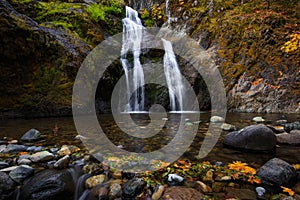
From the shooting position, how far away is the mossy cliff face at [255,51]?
874cm

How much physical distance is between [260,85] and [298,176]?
8.32 metres

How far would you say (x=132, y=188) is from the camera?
6.13 feet

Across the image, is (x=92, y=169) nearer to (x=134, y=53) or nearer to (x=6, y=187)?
(x=6, y=187)

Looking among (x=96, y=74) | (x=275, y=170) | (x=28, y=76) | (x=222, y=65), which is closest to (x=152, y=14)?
(x=222, y=65)

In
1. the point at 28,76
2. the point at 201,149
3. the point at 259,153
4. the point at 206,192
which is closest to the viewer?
the point at 206,192

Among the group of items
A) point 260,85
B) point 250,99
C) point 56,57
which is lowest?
point 250,99

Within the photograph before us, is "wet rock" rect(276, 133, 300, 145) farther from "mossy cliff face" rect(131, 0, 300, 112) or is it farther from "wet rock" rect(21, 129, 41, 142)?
"mossy cliff face" rect(131, 0, 300, 112)

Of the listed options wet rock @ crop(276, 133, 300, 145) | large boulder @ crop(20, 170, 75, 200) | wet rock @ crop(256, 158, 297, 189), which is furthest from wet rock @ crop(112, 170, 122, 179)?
wet rock @ crop(276, 133, 300, 145)

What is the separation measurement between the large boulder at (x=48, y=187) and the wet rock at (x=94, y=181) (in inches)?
6.6

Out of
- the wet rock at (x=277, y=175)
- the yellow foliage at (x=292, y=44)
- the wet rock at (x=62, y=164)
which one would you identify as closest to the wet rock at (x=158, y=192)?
the wet rock at (x=277, y=175)

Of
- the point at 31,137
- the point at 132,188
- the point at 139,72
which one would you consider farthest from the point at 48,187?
the point at 139,72

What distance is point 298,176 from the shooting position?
207 cm

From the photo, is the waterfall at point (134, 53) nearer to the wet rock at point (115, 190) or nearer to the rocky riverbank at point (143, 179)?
the rocky riverbank at point (143, 179)

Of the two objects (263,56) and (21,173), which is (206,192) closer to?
(21,173)
